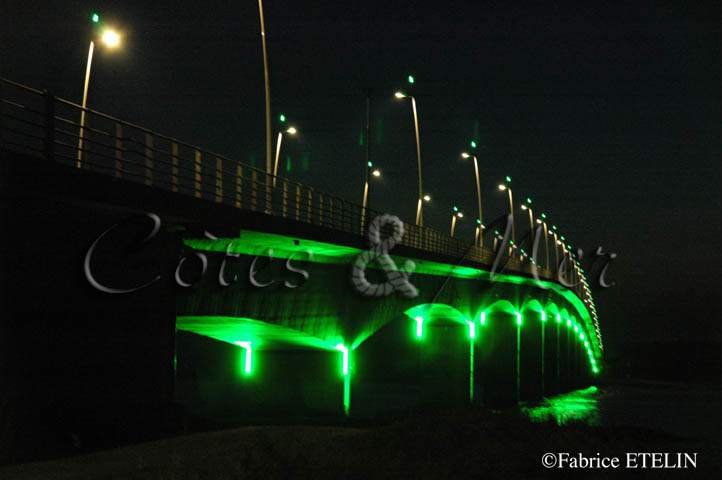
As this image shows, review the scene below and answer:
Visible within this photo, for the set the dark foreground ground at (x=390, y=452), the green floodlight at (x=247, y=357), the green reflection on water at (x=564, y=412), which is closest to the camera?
the dark foreground ground at (x=390, y=452)

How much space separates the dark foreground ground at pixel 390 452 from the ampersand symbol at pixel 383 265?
39.6ft

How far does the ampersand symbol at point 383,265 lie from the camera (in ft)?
117

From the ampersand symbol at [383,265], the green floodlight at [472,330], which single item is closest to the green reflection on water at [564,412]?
the green floodlight at [472,330]

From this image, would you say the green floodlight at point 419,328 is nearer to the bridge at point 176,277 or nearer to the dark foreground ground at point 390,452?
the bridge at point 176,277

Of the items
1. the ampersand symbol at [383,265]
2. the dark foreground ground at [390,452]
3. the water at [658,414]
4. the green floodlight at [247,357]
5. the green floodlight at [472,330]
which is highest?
the ampersand symbol at [383,265]

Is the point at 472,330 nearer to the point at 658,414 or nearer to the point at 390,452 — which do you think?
the point at 658,414

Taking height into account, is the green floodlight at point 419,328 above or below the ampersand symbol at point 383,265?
below

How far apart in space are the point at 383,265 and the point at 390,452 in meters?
22.1

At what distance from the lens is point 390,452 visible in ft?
60.7

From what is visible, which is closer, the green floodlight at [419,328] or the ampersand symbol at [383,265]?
the ampersand symbol at [383,265]

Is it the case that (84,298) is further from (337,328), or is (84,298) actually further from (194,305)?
(337,328)

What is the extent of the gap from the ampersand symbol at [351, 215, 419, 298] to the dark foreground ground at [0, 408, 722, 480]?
12068 millimetres

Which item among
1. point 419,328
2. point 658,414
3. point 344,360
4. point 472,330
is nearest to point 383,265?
point 344,360

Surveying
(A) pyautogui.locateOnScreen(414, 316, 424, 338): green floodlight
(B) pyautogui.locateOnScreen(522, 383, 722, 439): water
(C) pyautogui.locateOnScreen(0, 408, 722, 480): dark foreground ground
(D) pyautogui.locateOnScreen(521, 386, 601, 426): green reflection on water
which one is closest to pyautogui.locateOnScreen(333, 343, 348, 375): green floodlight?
(D) pyautogui.locateOnScreen(521, 386, 601, 426): green reflection on water
